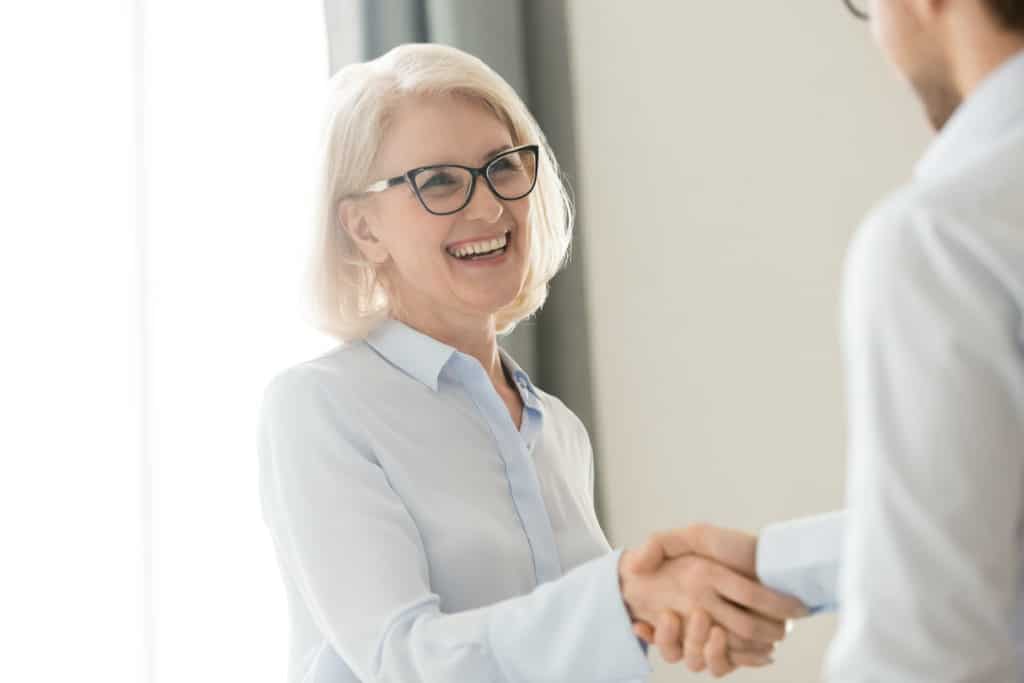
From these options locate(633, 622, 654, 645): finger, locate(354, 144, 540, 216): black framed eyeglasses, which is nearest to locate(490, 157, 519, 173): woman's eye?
locate(354, 144, 540, 216): black framed eyeglasses

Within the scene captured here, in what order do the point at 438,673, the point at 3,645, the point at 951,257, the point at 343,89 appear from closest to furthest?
the point at 951,257
the point at 438,673
the point at 343,89
the point at 3,645

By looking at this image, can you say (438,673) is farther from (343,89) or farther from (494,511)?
(343,89)

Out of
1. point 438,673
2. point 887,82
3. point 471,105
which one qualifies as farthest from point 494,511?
point 887,82

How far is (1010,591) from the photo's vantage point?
2.68 ft

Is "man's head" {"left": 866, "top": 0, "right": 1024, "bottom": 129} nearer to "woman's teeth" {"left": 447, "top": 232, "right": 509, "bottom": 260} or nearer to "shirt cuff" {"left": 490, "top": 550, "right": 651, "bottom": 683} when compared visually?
"shirt cuff" {"left": 490, "top": 550, "right": 651, "bottom": 683}

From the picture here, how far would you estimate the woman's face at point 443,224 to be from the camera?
1.81m

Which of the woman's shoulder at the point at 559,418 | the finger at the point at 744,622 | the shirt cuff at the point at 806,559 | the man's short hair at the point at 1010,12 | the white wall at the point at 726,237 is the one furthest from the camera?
the white wall at the point at 726,237

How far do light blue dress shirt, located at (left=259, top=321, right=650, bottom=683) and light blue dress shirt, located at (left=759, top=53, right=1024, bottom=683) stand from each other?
2.12ft

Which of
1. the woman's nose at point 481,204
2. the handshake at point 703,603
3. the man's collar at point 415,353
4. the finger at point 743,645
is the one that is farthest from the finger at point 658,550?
the woman's nose at point 481,204

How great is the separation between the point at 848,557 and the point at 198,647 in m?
1.78

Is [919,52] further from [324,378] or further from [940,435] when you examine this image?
[324,378]

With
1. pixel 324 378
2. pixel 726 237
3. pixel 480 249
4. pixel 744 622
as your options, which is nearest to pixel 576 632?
pixel 744 622

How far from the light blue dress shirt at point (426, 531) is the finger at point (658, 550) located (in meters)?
0.03

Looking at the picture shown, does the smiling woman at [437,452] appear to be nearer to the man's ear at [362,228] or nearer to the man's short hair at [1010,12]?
the man's ear at [362,228]
